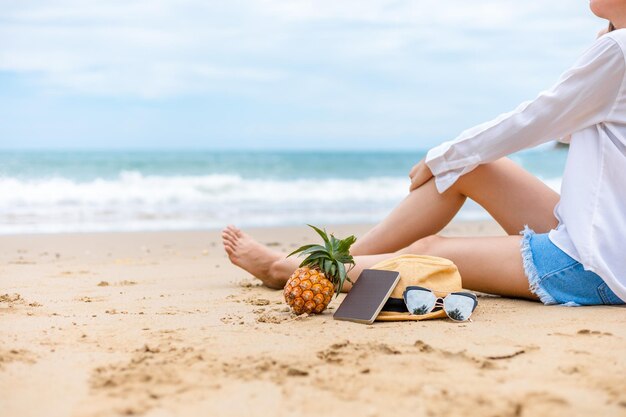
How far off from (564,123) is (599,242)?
1.86ft

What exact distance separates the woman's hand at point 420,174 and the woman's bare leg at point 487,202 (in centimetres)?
3

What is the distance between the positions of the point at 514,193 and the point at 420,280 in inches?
31.1

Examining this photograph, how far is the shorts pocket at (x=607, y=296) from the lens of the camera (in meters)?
3.33

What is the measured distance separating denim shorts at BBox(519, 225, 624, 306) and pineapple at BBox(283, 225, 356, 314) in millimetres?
824

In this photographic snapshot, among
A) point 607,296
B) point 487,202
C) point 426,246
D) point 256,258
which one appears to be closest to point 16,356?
point 256,258

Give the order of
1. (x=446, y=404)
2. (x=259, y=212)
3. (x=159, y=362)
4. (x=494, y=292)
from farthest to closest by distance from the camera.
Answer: (x=259, y=212)
(x=494, y=292)
(x=159, y=362)
(x=446, y=404)

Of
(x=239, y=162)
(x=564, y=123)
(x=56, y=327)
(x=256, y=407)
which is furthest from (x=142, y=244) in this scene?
(x=239, y=162)

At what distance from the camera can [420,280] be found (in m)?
3.27

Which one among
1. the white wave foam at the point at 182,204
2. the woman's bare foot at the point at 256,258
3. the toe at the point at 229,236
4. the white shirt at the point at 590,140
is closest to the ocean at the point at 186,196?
the white wave foam at the point at 182,204

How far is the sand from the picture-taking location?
2053 mm

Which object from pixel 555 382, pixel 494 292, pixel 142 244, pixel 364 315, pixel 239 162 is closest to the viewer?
pixel 555 382

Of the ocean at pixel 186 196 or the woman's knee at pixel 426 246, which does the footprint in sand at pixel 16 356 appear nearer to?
the woman's knee at pixel 426 246

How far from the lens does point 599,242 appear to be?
3.14m

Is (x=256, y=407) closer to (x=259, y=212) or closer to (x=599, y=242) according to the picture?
(x=599, y=242)
